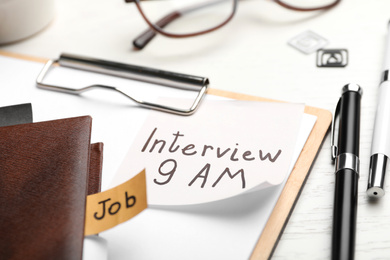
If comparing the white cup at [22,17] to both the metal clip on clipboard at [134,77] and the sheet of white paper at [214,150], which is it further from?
the sheet of white paper at [214,150]

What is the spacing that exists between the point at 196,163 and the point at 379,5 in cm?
41

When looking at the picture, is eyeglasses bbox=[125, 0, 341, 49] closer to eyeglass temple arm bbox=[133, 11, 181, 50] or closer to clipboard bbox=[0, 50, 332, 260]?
eyeglass temple arm bbox=[133, 11, 181, 50]

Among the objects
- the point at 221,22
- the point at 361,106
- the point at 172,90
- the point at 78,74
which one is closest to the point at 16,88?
the point at 78,74

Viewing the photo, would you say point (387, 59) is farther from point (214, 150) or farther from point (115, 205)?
point (115, 205)

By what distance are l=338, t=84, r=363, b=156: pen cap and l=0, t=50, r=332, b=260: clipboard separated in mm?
23

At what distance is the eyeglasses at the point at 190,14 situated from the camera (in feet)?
2.32

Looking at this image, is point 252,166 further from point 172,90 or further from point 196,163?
point 172,90

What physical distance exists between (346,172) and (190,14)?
1.27 feet

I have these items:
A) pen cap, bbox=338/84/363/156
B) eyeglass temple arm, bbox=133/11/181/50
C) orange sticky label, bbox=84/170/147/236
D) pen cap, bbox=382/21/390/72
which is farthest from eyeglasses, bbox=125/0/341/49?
orange sticky label, bbox=84/170/147/236

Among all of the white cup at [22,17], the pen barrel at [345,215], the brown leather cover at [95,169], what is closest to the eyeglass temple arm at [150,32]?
the white cup at [22,17]

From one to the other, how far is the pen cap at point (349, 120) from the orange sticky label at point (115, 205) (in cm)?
21

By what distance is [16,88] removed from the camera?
62 centimetres

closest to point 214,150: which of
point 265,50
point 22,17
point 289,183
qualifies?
point 289,183

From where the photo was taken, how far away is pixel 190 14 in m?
0.77
